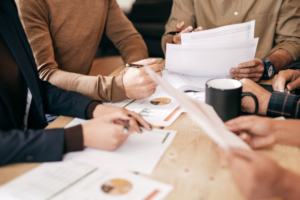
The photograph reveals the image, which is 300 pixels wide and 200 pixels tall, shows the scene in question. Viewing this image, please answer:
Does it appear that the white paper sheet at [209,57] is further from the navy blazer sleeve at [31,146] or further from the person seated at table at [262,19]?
the navy blazer sleeve at [31,146]

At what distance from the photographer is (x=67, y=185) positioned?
483mm

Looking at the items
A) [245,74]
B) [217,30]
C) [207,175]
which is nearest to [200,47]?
[217,30]

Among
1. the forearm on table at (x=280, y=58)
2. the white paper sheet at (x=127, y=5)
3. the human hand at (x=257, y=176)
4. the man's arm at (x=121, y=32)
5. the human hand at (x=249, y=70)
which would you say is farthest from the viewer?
the white paper sheet at (x=127, y=5)

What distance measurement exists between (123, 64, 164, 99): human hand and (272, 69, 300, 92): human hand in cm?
48

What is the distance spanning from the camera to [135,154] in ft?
1.89

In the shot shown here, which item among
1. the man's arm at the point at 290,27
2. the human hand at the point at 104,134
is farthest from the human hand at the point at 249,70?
the human hand at the point at 104,134

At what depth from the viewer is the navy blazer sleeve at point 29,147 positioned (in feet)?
1.81

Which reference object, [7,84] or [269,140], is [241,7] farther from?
[7,84]

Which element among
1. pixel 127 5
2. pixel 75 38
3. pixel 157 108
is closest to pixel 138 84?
pixel 157 108

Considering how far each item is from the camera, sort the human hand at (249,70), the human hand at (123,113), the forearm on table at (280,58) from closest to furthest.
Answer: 1. the human hand at (123,113)
2. the human hand at (249,70)
3. the forearm on table at (280,58)

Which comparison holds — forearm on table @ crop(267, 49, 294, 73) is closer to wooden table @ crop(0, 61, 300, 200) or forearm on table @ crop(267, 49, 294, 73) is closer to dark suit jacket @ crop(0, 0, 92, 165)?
wooden table @ crop(0, 61, 300, 200)

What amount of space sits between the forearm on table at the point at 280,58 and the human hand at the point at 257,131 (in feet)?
2.14

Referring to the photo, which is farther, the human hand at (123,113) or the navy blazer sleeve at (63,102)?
the navy blazer sleeve at (63,102)

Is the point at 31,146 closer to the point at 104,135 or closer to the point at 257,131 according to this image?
the point at 104,135
